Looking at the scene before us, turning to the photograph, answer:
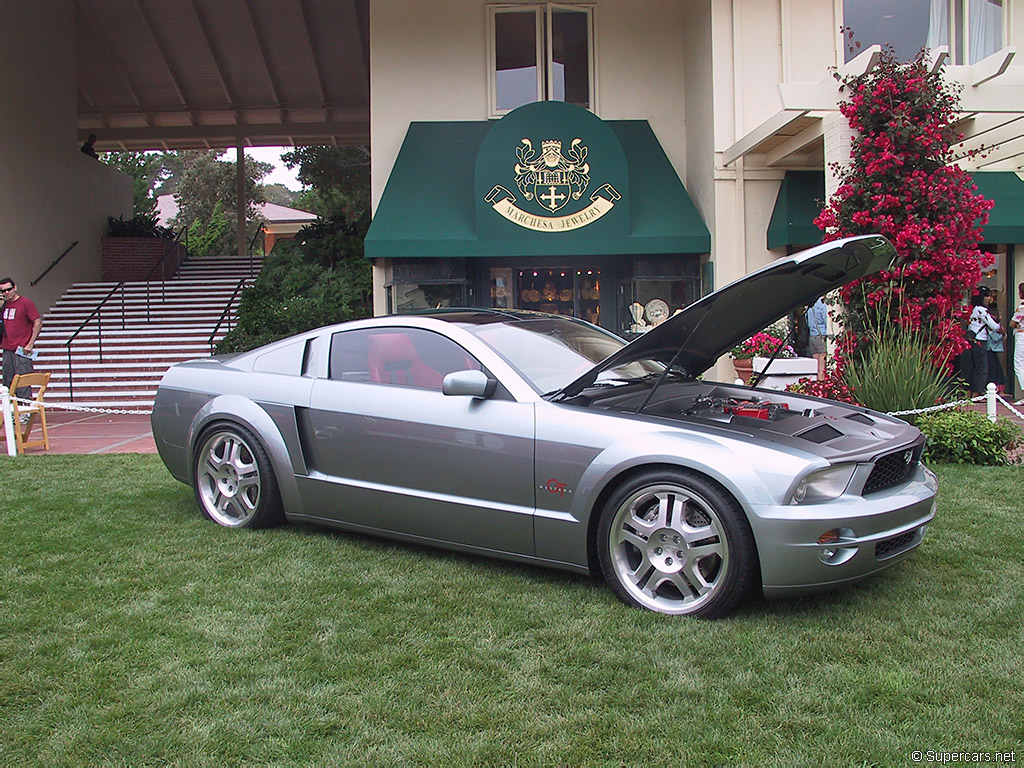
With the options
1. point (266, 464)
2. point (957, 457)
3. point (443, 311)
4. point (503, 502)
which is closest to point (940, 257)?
point (957, 457)

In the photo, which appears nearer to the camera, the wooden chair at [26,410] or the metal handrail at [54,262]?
the wooden chair at [26,410]

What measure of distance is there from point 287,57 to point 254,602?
20.1 meters

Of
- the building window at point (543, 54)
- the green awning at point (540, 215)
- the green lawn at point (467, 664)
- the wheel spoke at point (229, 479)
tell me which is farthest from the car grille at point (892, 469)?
the building window at point (543, 54)

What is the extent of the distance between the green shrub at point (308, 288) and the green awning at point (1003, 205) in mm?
10093

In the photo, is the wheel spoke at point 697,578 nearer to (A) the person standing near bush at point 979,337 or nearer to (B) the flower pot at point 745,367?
(B) the flower pot at point 745,367

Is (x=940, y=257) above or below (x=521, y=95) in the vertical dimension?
below

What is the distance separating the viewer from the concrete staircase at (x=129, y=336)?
14.2 meters

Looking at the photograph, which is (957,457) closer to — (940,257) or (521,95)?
(940,257)

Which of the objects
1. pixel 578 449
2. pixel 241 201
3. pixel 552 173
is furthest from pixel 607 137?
pixel 241 201

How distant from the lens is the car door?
167 inches

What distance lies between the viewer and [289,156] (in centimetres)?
3134

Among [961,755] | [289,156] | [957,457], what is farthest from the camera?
[289,156]

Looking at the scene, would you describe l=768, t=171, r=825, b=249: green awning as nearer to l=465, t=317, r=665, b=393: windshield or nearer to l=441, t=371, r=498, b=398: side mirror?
l=465, t=317, r=665, b=393: windshield

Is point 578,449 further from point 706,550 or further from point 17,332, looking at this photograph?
point 17,332
